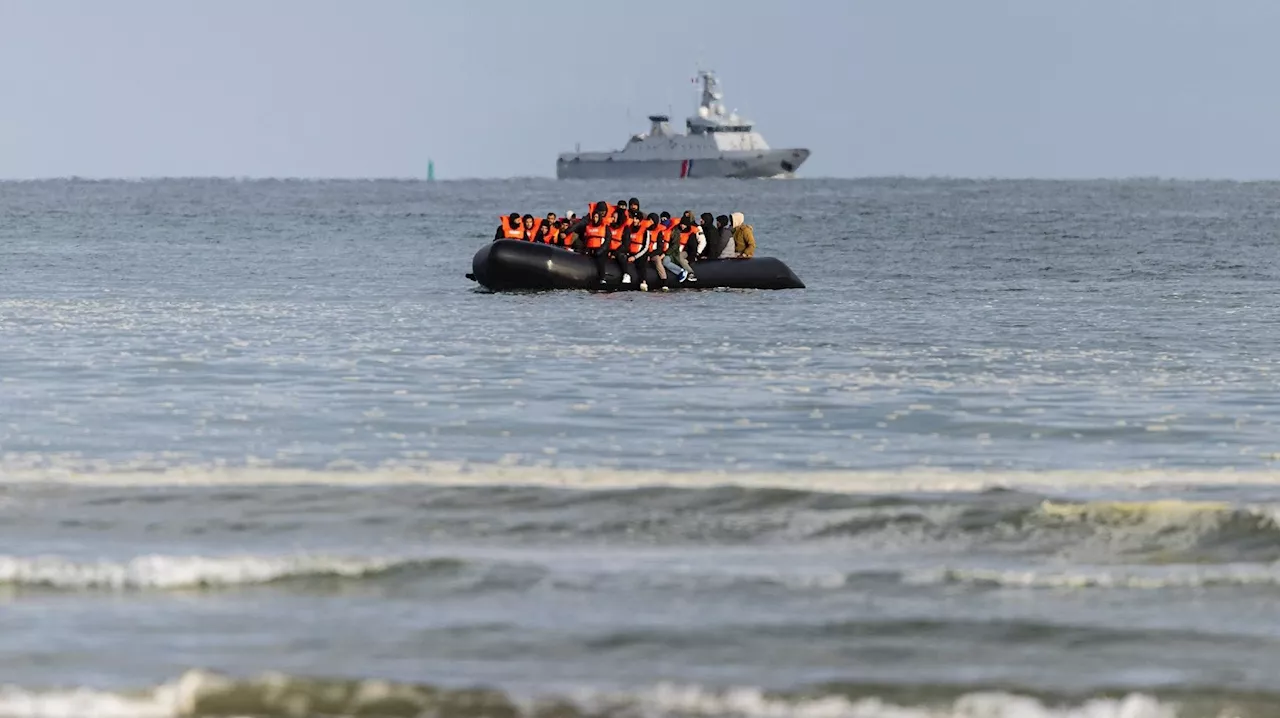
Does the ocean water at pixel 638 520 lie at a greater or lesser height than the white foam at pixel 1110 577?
lesser

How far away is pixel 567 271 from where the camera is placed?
1260 inches

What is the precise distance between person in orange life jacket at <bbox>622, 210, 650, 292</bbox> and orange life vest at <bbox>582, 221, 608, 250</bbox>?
0.40 meters

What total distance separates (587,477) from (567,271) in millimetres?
19599

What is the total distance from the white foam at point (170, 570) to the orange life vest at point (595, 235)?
22913 mm

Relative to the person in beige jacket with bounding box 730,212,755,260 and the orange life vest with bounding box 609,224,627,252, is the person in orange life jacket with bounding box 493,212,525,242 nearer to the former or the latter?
the orange life vest with bounding box 609,224,627,252

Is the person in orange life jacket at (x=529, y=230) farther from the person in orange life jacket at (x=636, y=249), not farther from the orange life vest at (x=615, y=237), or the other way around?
the person in orange life jacket at (x=636, y=249)

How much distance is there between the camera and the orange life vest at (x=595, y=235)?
32.4m

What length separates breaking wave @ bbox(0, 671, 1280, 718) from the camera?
7.17 m

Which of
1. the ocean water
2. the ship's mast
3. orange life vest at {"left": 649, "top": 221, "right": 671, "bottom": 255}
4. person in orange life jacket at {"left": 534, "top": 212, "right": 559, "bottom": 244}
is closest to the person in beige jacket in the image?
orange life vest at {"left": 649, "top": 221, "right": 671, "bottom": 255}

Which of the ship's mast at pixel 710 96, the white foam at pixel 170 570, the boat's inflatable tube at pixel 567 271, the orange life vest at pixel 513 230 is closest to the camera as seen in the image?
the white foam at pixel 170 570

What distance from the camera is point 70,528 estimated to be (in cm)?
1062

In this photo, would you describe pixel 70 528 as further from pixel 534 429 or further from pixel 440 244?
pixel 440 244

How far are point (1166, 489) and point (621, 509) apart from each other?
357cm

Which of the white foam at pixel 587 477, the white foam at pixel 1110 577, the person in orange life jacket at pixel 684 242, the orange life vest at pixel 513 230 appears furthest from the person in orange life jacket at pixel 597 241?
the white foam at pixel 1110 577
